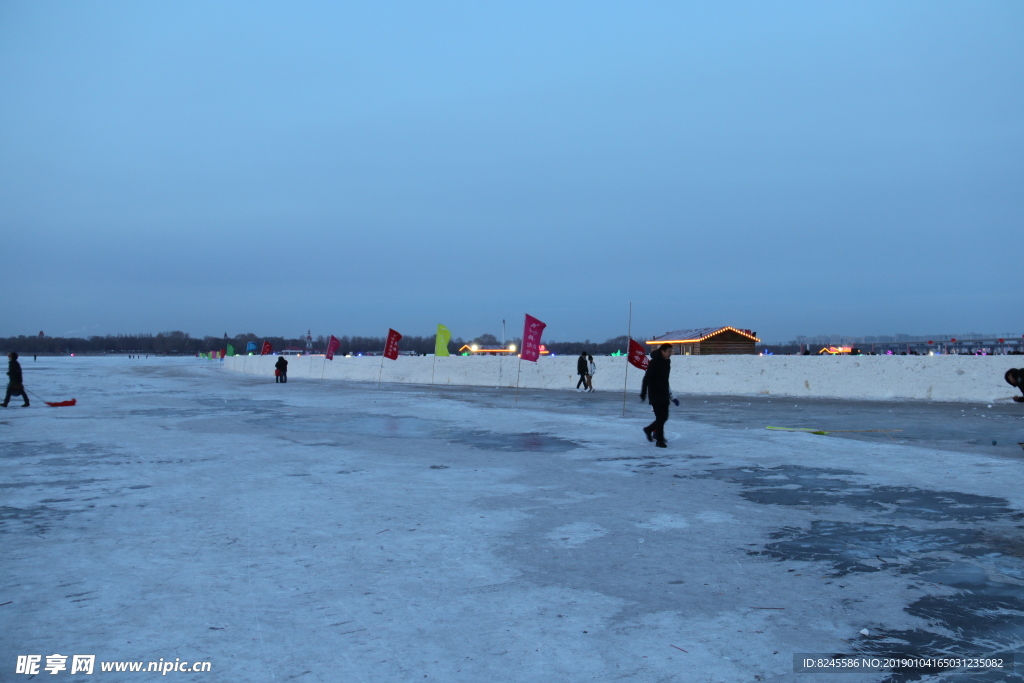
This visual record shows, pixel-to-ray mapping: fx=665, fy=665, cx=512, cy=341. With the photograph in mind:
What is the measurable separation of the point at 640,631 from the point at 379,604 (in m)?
1.63

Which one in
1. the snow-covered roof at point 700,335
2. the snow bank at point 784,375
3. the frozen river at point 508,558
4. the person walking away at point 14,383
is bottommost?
the frozen river at point 508,558

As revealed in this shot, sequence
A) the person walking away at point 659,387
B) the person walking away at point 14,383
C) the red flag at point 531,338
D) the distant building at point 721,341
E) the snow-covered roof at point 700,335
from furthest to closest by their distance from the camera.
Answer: the snow-covered roof at point 700,335
the distant building at point 721,341
the red flag at point 531,338
the person walking away at point 14,383
the person walking away at point 659,387

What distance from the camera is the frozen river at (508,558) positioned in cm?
363

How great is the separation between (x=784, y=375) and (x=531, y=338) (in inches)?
385

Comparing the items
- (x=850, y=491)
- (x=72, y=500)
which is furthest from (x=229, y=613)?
(x=850, y=491)

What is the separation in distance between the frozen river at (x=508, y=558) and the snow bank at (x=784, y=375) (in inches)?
470

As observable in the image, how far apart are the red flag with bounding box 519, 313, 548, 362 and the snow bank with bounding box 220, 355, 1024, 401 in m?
6.40

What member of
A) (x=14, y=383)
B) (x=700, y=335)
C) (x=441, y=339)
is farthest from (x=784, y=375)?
(x=14, y=383)

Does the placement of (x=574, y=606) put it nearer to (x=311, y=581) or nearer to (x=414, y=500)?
(x=311, y=581)

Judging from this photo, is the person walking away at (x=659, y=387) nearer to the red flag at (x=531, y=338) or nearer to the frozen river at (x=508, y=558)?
the frozen river at (x=508, y=558)

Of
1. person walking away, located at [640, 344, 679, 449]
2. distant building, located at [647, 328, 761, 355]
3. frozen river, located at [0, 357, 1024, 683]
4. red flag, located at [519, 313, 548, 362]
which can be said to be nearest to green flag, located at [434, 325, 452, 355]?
red flag, located at [519, 313, 548, 362]

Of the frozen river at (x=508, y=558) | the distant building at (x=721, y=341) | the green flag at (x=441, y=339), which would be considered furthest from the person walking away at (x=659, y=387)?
the distant building at (x=721, y=341)

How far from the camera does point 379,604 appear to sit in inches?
167

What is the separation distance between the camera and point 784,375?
25.0 m
